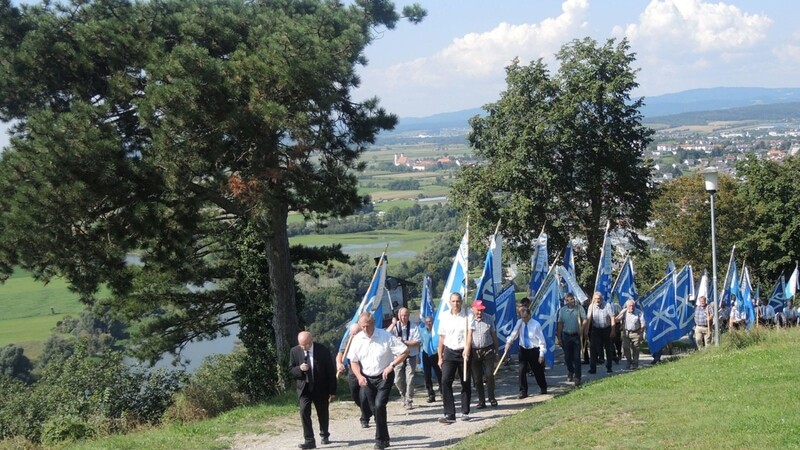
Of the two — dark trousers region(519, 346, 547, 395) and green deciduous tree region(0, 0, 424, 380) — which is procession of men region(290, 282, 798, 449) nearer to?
dark trousers region(519, 346, 547, 395)

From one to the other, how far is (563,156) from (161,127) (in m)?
16.6

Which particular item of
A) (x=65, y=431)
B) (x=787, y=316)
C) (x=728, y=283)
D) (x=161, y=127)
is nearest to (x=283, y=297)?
(x=161, y=127)

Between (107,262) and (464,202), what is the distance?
1516 centimetres

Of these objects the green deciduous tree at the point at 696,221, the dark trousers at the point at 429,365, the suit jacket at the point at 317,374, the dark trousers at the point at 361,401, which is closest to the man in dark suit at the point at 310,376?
the suit jacket at the point at 317,374

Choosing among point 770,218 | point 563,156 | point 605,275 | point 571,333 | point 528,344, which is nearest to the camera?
point 528,344

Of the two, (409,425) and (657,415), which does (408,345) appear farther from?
(657,415)

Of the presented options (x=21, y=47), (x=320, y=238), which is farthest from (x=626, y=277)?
(x=320, y=238)

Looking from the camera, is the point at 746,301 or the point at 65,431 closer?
the point at 65,431

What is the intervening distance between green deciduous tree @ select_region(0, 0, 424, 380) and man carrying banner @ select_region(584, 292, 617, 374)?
5600 mm

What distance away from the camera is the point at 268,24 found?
18.3 metres

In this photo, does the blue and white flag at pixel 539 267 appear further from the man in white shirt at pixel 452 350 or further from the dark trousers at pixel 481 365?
the man in white shirt at pixel 452 350

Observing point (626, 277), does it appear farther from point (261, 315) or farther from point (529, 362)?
point (261, 315)

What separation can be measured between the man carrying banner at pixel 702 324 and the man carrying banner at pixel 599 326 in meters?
3.63

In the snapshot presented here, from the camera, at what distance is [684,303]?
2112cm
